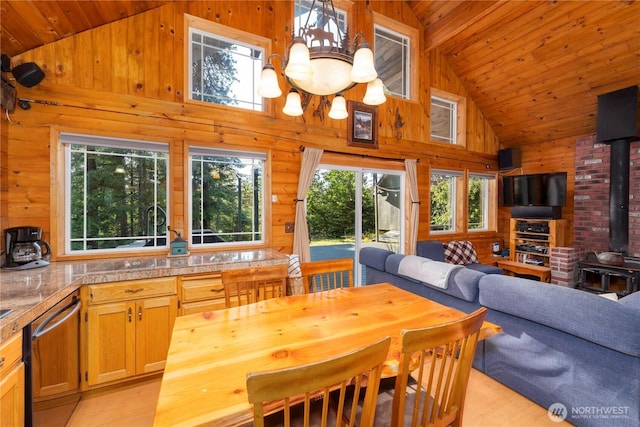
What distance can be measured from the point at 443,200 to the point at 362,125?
2.23 metres

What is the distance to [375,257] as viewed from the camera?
11.3 ft

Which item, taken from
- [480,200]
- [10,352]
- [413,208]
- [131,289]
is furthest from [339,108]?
[480,200]

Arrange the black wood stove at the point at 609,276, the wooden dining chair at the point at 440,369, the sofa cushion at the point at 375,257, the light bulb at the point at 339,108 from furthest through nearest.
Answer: the black wood stove at the point at 609,276
the sofa cushion at the point at 375,257
the light bulb at the point at 339,108
the wooden dining chair at the point at 440,369

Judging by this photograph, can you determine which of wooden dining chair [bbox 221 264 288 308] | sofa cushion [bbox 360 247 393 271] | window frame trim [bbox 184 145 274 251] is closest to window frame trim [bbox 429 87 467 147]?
sofa cushion [bbox 360 247 393 271]

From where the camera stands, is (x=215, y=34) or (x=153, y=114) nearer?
(x=153, y=114)

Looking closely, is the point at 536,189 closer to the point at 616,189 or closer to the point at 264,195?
the point at 616,189

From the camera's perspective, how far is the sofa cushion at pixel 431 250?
4.42 metres

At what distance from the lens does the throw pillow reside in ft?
15.2

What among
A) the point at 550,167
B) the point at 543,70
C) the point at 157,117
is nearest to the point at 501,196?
the point at 550,167

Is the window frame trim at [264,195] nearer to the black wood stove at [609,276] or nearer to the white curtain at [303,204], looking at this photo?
the white curtain at [303,204]

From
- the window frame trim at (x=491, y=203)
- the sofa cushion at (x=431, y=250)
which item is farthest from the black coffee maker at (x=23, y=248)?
the window frame trim at (x=491, y=203)

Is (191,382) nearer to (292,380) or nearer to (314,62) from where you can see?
(292,380)

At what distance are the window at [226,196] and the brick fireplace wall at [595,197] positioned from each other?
5.16 meters

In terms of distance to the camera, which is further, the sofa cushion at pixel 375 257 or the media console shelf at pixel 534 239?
the media console shelf at pixel 534 239
